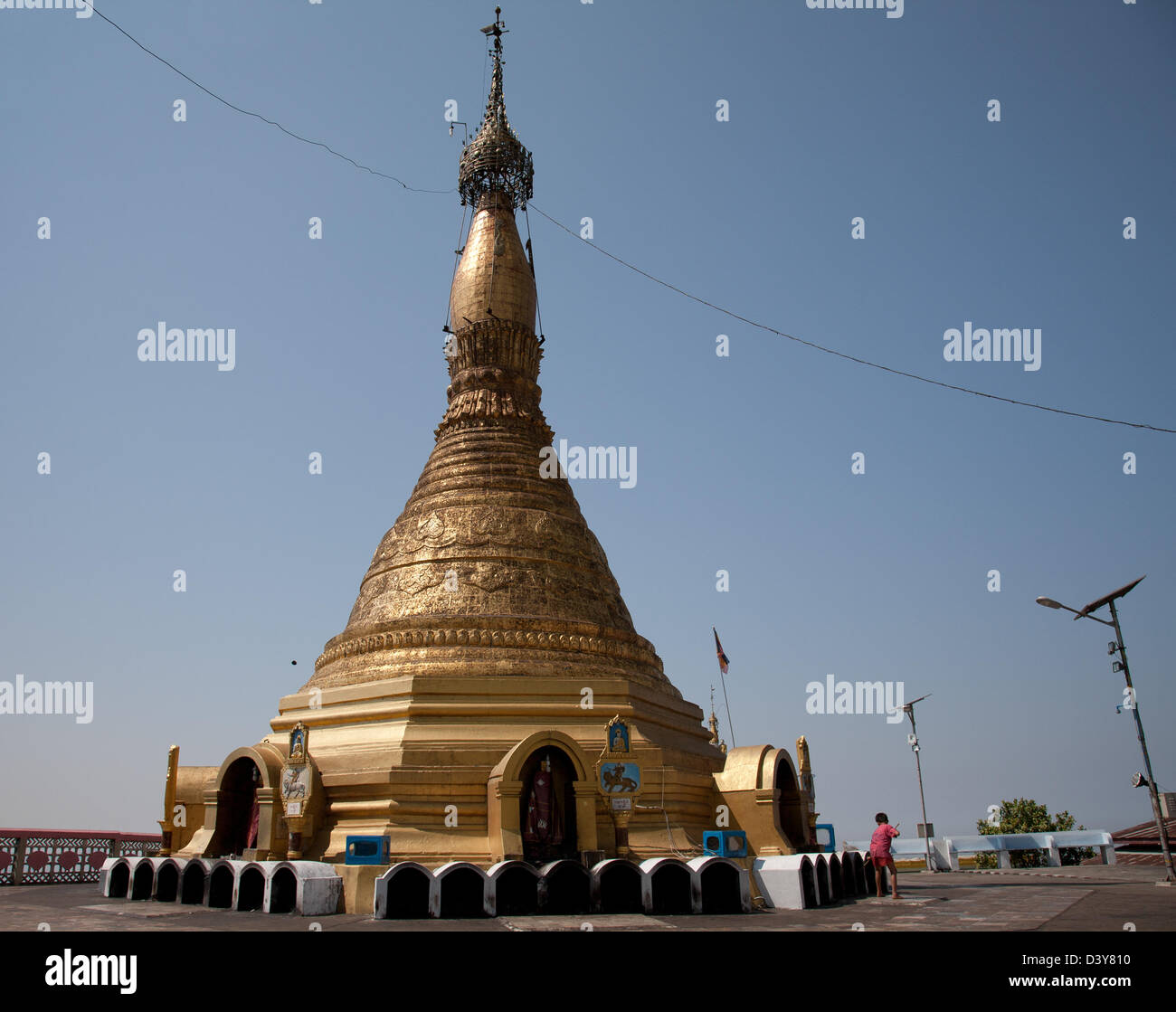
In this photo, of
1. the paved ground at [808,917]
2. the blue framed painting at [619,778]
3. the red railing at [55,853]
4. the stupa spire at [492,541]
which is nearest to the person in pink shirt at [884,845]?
the paved ground at [808,917]

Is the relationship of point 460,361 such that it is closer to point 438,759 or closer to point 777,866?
point 438,759

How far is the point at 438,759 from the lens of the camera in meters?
21.3

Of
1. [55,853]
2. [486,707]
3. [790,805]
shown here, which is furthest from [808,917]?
[55,853]

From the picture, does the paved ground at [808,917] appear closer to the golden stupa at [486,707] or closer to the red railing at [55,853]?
the golden stupa at [486,707]

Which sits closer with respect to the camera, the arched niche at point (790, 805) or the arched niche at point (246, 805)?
the arched niche at point (246, 805)

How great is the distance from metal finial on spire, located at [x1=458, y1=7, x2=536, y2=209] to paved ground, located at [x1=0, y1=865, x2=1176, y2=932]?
2562 centimetres

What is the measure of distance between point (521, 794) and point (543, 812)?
0.70 metres

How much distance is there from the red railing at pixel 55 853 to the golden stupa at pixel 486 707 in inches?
239

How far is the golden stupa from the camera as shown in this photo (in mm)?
20281

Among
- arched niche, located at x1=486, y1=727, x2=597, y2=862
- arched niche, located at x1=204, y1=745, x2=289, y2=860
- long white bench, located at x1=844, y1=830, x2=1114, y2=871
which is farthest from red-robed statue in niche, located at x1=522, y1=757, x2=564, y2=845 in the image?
long white bench, located at x1=844, y1=830, x2=1114, y2=871

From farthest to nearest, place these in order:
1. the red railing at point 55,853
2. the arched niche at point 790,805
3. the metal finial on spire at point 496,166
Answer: the metal finial on spire at point 496,166 → the red railing at point 55,853 → the arched niche at point 790,805

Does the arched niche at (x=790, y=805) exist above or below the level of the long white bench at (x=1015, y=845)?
above

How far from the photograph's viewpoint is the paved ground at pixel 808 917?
13875 mm
